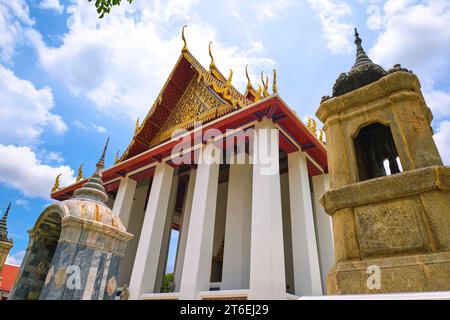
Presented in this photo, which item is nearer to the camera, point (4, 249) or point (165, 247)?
point (165, 247)

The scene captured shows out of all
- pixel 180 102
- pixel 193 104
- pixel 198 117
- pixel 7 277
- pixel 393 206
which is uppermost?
pixel 180 102

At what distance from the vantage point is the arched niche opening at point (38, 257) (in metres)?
3.29

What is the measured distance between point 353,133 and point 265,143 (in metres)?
3.46

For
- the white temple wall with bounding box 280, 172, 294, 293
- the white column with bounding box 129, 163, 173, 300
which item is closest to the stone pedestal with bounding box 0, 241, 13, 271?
the white column with bounding box 129, 163, 173, 300

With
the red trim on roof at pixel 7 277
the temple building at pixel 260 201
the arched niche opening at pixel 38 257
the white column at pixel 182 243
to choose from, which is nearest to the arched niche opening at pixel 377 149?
the temple building at pixel 260 201

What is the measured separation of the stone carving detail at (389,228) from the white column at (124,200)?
7896mm

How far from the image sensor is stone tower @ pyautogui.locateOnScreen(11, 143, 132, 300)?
8.93 feet

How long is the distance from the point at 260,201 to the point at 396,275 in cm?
378

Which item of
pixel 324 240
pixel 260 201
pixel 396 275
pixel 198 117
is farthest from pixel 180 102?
pixel 396 275

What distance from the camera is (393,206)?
8.30ft

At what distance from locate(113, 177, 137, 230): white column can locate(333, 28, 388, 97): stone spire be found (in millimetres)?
7700

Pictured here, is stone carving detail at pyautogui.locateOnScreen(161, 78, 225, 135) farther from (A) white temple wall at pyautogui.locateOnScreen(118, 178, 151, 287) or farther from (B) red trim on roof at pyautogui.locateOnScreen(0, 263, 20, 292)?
(B) red trim on roof at pyautogui.locateOnScreen(0, 263, 20, 292)

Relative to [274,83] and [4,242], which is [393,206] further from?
[4,242]

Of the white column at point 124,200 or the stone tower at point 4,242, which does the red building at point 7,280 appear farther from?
the white column at point 124,200
